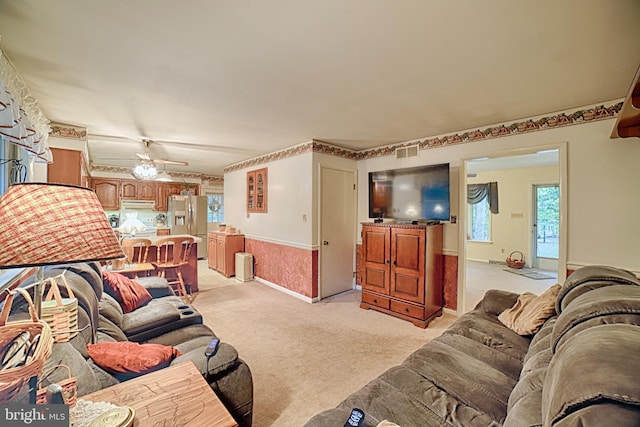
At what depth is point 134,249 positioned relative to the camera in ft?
12.8

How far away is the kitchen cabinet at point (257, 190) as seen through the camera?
5004 mm

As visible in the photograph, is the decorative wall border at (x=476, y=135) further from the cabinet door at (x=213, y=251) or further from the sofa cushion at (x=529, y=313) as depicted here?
the cabinet door at (x=213, y=251)

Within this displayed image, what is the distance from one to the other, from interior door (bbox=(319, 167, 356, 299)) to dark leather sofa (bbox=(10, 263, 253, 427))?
2.21 meters

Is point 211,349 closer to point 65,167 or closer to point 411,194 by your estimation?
point 411,194

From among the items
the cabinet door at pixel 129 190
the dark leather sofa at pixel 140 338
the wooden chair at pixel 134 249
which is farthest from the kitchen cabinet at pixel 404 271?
the cabinet door at pixel 129 190

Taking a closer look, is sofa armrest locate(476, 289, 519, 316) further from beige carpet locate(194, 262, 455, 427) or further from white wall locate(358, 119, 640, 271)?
white wall locate(358, 119, 640, 271)

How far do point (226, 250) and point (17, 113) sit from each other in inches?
153

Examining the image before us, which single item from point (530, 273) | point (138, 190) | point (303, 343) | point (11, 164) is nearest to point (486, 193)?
point (530, 273)

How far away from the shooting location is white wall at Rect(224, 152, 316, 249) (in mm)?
4086

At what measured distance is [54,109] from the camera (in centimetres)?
282

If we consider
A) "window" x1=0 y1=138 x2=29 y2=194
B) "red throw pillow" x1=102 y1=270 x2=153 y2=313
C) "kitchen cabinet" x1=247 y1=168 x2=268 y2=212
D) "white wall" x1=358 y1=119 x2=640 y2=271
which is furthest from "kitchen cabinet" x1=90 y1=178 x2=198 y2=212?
"white wall" x1=358 y1=119 x2=640 y2=271

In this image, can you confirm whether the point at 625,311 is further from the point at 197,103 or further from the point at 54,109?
the point at 54,109

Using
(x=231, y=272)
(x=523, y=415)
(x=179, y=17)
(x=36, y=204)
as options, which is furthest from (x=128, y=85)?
(x=231, y=272)

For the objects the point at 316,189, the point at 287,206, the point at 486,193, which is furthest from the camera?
the point at 486,193
